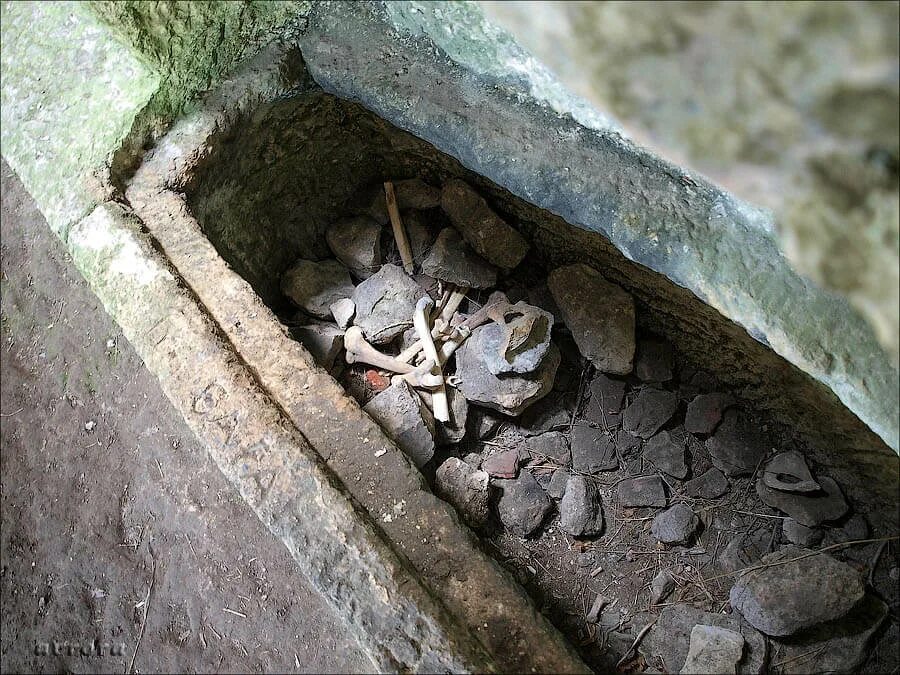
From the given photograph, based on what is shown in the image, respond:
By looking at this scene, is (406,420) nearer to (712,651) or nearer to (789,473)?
(712,651)

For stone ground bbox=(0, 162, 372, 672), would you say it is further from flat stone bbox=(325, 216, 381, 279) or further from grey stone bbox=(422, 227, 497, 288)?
grey stone bbox=(422, 227, 497, 288)

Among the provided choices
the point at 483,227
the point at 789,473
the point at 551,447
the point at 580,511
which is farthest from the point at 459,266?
the point at 789,473

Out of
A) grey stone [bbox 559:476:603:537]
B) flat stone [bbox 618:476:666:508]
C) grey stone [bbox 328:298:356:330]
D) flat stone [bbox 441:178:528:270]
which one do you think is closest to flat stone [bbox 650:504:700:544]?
flat stone [bbox 618:476:666:508]

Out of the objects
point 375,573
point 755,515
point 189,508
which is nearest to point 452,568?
point 375,573

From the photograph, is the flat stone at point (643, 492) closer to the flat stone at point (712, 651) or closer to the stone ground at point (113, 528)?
the flat stone at point (712, 651)

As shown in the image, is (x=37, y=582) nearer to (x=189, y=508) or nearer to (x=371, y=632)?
(x=189, y=508)

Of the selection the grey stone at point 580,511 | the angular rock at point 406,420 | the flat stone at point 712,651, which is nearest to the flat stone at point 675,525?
the grey stone at point 580,511
